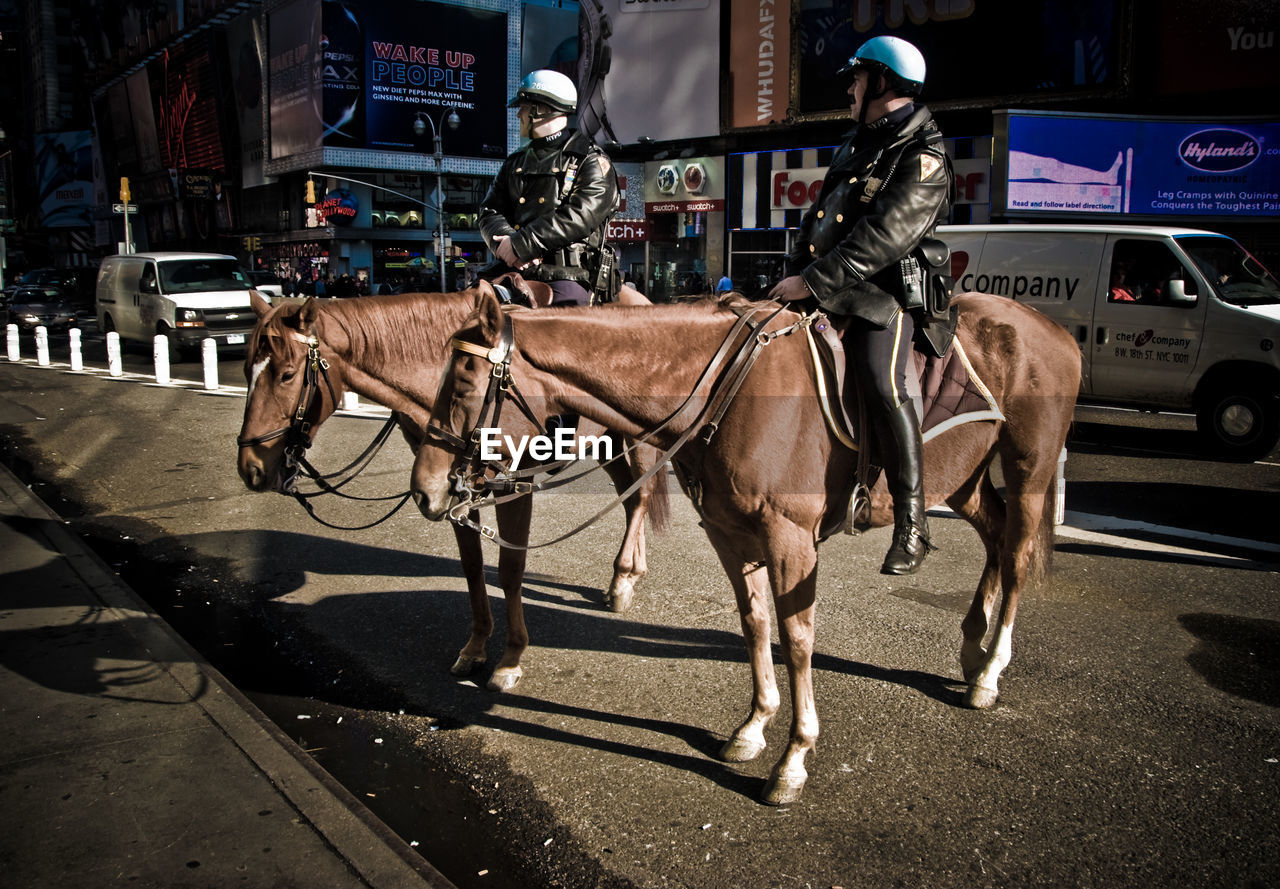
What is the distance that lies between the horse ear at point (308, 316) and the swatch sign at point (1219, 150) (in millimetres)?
22420

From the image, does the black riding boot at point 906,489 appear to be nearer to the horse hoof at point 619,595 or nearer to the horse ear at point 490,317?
the horse ear at point 490,317

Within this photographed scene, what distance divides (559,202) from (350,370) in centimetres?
174

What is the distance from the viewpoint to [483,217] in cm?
591

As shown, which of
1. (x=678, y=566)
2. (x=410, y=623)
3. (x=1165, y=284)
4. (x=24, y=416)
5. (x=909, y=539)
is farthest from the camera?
(x=24, y=416)

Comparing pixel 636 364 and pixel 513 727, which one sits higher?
pixel 636 364

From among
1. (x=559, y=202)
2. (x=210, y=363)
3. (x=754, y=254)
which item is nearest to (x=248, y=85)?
(x=754, y=254)

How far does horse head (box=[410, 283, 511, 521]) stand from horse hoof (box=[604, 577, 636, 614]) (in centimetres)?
270

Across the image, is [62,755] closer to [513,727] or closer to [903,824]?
[513,727]

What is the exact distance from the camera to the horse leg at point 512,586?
4.79 meters

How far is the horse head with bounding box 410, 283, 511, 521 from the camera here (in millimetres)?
3443

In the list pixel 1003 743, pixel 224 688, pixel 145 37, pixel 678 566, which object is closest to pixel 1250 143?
pixel 678 566

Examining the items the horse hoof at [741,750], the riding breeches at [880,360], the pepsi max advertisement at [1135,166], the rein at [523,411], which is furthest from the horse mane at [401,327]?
the pepsi max advertisement at [1135,166]

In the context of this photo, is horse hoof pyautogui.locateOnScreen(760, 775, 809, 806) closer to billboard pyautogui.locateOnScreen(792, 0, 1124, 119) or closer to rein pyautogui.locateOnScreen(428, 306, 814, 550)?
rein pyautogui.locateOnScreen(428, 306, 814, 550)

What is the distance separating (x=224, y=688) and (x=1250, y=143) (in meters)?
23.4
